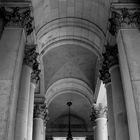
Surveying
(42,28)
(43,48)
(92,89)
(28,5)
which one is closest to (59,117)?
(92,89)

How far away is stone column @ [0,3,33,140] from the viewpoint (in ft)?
20.2

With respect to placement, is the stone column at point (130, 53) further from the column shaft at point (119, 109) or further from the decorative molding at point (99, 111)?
the decorative molding at point (99, 111)

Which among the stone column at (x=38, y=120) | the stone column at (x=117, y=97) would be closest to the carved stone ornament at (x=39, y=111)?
the stone column at (x=38, y=120)

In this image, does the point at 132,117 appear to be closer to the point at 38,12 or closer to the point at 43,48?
the point at 38,12

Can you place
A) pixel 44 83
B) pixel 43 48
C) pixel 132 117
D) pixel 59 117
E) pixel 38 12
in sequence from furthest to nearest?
pixel 59 117, pixel 44 83, pixel 43 48, pixel 38 12, pixel 132 117

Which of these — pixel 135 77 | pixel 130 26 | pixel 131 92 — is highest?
pixel 130 26

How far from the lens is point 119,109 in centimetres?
830

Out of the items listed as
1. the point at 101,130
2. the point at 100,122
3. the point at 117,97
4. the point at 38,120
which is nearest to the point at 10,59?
the point at 117,97

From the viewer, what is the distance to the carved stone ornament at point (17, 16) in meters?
8.02

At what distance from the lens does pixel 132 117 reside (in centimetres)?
636

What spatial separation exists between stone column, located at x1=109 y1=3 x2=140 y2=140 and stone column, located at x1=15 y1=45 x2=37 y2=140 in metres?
3.34

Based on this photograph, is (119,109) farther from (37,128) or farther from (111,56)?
(37,128)

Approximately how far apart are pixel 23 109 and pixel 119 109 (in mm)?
3347

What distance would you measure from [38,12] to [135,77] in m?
5.18
